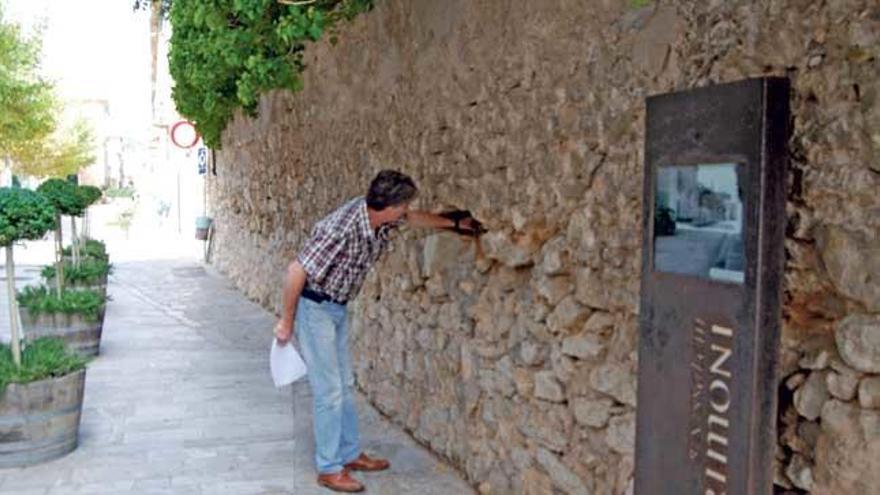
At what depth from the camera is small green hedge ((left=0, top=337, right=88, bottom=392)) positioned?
4688 mm

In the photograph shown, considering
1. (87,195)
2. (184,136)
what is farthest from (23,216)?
(184,136)

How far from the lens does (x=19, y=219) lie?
15.6 ft

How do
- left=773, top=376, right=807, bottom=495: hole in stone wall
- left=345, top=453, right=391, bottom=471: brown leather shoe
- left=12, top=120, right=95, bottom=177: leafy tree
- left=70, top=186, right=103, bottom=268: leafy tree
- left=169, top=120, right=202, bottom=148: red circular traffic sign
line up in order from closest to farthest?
left=773, top=376, right=807, bottom=495: hole in stone wall
left=345, top=453, right=391, bottom=471: brown leather shoe
left=70, top=186, right=103, bottom=268: leafy tree
left=169, top=120, right=202, bottom=148: red circular traffic sign
left=12, top=120, right=95, bottom=177: leafy tree

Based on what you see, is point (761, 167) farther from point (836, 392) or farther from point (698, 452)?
point (698, 452)

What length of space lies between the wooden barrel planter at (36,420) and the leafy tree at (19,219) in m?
0.25

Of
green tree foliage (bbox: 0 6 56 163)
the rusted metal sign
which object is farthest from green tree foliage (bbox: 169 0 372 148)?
green tree foliage (bbox: 0 6 56 163)

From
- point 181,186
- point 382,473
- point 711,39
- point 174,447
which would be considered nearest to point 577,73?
point 711,39

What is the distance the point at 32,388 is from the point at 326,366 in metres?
1.72

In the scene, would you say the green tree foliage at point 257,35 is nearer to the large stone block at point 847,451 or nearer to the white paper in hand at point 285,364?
the white paper in hand at point 285,364

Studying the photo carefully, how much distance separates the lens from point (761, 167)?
2.08m

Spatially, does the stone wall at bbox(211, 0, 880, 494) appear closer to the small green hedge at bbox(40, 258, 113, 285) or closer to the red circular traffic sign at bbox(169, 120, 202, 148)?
the small green hedge at bbox(40, 258, 113, 285)

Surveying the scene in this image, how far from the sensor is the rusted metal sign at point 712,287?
2102 millimetres

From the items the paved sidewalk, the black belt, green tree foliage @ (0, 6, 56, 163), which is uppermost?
green tree foliage @ (0, 6, 56, 163)

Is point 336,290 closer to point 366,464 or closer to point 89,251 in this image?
point 366,464
